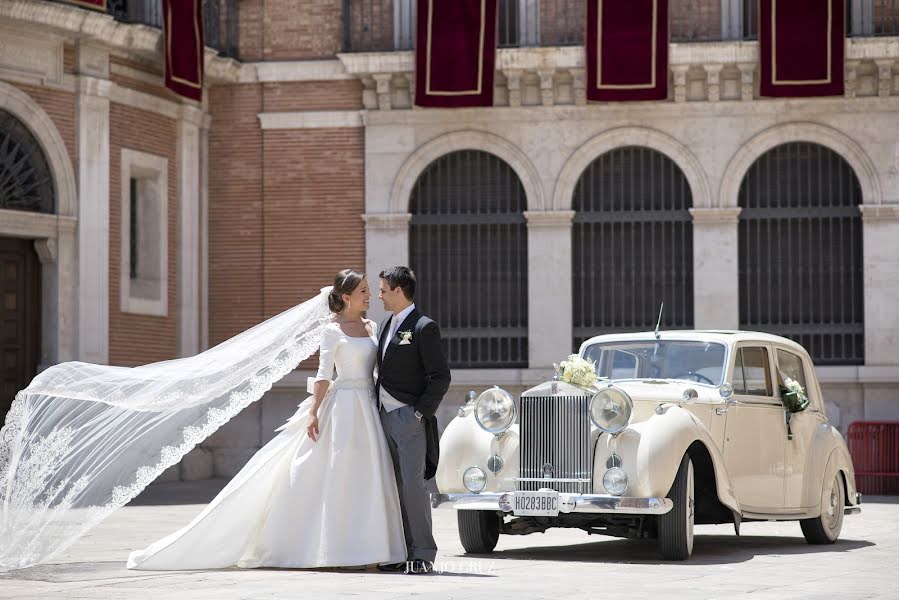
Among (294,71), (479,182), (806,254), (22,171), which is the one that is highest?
(294,71)

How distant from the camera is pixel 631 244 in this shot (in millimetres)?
23672

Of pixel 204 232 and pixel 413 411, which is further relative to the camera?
pixel 204 232

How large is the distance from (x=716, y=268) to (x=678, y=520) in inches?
497

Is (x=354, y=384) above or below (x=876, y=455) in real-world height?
above

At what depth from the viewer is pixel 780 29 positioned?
2275cm

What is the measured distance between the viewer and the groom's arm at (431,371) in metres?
10.2

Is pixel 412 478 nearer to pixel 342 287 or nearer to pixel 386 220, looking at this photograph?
pixel 342 287

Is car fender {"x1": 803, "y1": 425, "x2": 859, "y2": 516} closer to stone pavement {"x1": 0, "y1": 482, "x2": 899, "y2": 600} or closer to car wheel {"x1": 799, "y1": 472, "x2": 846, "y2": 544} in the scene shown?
car wheel {"x1": 799, "y1": 472, "x2": 846, "y2": 544}

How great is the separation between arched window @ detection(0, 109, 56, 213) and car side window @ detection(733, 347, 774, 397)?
36.7ft

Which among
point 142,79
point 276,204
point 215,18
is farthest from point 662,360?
point 215,18

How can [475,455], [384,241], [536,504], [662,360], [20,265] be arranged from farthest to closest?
[384,241]
[20,265]
[662,360]
[475,455]
[536,504]

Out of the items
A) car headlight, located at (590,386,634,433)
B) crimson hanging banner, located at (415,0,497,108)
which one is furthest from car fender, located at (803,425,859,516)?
crimson hanging banner, located at (415,0,497,108)

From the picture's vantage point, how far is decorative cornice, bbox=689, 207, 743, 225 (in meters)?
23.3

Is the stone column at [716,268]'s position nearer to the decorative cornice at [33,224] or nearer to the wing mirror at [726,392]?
the decorative cornice at [33,224]
